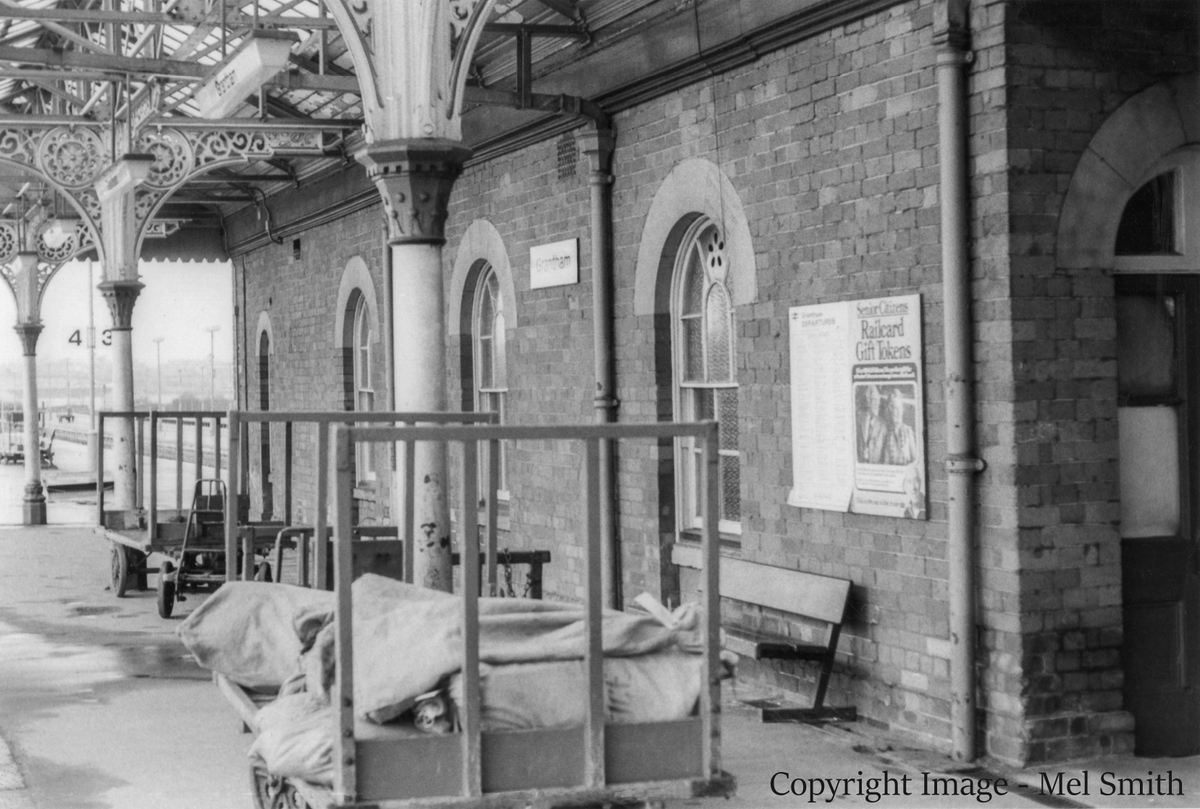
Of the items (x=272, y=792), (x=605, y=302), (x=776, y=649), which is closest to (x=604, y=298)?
(x=605, y=302)

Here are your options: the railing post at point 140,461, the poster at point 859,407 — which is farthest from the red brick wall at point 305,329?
the poster at point 859,407

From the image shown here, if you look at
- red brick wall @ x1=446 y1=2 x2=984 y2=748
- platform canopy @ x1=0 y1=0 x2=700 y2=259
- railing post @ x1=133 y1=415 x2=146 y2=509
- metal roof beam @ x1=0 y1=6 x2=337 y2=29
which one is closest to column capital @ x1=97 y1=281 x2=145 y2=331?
railing post @ x1=133 y1=415 x2=146 y2=509

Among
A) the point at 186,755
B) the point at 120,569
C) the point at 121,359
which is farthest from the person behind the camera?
the point at 121,359

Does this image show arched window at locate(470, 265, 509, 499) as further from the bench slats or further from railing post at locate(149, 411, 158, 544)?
the bench slats

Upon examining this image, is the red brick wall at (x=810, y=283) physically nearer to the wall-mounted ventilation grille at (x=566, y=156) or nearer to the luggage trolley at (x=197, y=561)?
the wall-mounted ventilation grille at (x=566, y=156)

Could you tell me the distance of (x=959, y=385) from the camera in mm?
7199

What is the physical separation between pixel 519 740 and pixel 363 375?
564 inches

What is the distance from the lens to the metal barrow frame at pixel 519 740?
4.30 meters

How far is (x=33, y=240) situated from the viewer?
23.6m

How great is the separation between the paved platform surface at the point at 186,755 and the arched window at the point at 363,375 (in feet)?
19.6

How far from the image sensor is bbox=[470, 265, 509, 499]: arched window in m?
13.8

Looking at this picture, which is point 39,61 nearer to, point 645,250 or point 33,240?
point 645,250

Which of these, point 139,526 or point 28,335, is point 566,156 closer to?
point 139,526

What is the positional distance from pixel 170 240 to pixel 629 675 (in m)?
21.4
